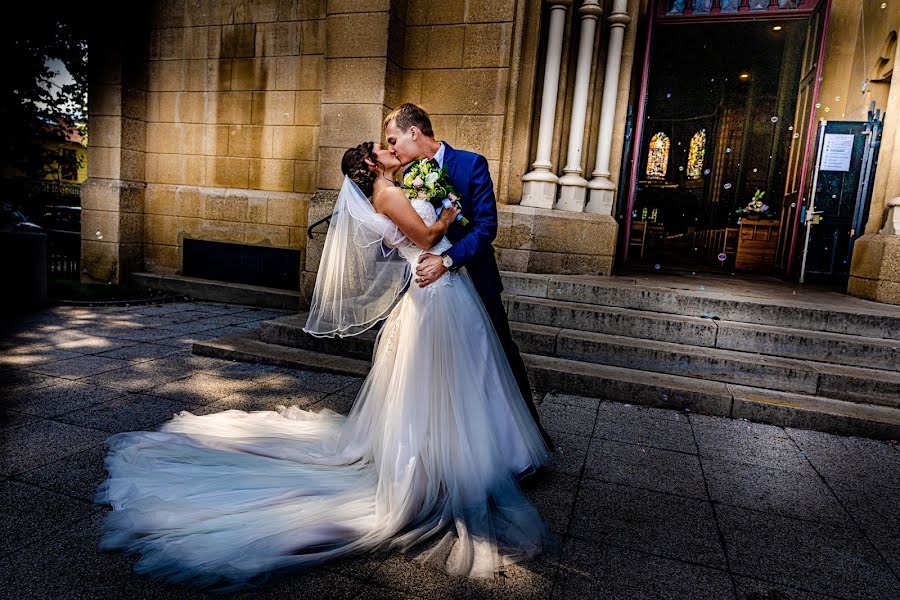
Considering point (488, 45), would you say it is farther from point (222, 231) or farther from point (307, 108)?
point (222, 231)

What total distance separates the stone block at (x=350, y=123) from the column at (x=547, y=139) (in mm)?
1919

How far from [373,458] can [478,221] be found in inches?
Result: 52.3

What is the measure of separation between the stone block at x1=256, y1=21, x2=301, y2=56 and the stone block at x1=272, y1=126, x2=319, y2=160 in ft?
3.40

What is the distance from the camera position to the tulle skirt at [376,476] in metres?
2.19

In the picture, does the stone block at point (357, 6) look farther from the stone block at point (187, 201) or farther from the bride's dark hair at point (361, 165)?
the bride's dark hair at point (361, 165)

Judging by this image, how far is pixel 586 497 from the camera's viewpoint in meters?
2.84

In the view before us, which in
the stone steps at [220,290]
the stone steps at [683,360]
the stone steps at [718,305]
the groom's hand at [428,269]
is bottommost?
the stone steps at [220,290]

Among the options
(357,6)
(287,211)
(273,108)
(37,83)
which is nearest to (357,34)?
(357,6)

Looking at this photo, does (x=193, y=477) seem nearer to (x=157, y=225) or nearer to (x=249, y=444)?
(x=249, y=444)

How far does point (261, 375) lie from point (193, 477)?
2115mm

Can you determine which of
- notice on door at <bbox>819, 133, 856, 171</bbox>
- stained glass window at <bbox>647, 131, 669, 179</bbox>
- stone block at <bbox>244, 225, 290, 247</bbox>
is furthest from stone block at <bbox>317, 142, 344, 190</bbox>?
stained glass window at <bbox>647, 131, 669, 179</bbox>

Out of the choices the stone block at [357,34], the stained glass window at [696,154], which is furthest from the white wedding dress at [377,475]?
the stained glass window at [696,154]

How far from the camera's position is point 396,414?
266cm

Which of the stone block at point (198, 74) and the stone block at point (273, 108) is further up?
the stone block at point (198, 74)
